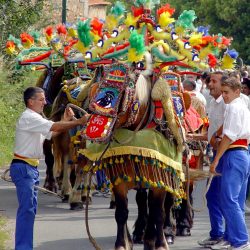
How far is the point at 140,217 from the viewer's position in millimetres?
12023

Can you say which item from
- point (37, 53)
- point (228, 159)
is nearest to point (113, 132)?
point (228, 159)

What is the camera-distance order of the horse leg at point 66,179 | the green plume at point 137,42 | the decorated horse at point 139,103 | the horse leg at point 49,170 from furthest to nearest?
1. the horse leg at point 49,170
2. the horse leg at point 66,179
3. the decorated horse at point 139,103
4. the green plume at point 137,42

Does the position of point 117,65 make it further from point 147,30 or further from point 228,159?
point 228,159

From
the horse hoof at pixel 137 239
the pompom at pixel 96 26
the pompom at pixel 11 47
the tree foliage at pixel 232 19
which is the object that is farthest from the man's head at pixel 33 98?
the tree foliage at pixel 232 19

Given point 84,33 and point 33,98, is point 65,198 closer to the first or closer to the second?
point 33,98

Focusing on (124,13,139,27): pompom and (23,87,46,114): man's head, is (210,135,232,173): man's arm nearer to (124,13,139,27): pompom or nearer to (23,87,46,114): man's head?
(124,13,139,27): pompom

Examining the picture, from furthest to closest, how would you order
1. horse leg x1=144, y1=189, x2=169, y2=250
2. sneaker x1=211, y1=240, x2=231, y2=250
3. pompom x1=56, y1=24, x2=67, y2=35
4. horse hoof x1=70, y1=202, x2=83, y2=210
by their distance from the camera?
horse hoof x1=70, y1=202, x2=83, y2=210
pompom x1=56, y1=24, x2=67, y2=35
sneaker x1=211, y1=240, x2=231, y2=250
horse leg x1=144, y1=189, x2=169, y2=250

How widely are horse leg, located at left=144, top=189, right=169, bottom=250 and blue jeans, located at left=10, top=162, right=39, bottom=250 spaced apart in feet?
4.16

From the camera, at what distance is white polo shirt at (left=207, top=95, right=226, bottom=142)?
11688 mm

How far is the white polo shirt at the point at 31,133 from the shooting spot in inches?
420

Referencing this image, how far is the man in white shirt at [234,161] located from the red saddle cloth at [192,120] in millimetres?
842

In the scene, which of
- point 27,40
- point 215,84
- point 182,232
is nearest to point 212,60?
point 215,84

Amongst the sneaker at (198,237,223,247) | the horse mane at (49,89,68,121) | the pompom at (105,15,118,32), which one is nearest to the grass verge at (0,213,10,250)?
the sneaker at (198,237,223,247)

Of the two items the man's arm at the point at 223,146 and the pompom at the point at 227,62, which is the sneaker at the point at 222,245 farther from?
the pompom at the point at 227,62
